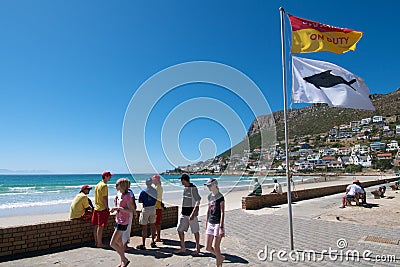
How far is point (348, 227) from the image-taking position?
23.9 feet

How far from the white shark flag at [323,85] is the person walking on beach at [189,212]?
249cm

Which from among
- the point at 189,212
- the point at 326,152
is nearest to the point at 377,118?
the point at 326,152

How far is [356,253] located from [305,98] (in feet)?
9.46

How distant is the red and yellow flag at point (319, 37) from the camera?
17.8 feet

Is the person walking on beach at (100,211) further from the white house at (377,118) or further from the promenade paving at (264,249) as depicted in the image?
the white house at (377,118)

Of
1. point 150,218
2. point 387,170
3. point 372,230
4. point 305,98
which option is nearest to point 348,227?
point 372,230

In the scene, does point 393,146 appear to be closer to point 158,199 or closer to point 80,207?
point 158,199

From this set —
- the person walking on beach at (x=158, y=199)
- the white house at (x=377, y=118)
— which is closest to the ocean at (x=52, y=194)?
the person walking on beach at (x=158, y=199)

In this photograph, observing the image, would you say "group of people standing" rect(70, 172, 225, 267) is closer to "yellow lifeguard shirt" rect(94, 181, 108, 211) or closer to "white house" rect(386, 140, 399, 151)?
"yellow lifeguard shirt" rect(94, 181, 108, 211)

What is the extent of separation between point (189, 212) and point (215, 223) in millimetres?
1164

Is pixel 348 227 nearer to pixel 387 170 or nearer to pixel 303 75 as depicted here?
pixel 303 75

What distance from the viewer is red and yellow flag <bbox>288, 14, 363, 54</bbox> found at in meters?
5.43

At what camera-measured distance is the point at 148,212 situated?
18.4ft

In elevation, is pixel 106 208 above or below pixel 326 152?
below
